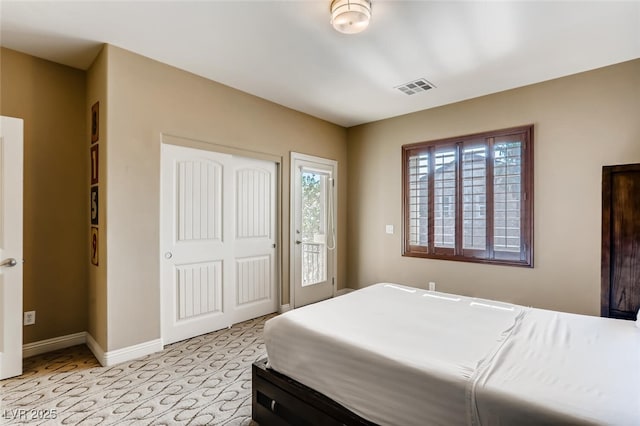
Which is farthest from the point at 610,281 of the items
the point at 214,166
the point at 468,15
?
the point at 214,166

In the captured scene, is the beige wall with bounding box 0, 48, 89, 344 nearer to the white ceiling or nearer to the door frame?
the white ceiling

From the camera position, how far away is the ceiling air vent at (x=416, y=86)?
3443 mm

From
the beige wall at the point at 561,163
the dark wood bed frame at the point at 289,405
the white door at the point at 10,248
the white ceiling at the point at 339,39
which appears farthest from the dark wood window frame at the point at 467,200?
the white door at the point at 10,248

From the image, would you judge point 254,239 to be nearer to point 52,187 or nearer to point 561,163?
point 52,187

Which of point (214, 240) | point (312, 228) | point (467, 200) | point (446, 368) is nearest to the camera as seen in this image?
point (446, 368)

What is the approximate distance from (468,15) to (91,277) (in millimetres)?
4072

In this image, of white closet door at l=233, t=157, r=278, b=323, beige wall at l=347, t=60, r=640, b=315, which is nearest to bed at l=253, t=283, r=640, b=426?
beige wall at l=347, t=60, r=640, b=315

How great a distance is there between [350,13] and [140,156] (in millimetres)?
2220

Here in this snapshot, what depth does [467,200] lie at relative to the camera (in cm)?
390

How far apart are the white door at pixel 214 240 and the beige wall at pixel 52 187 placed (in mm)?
906

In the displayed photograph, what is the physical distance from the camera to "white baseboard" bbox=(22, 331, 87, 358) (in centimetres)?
289

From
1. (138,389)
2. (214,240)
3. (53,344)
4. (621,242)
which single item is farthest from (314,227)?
(621,242)

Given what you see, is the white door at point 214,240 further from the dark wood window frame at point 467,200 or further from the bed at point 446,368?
the dark wood window frame at point 467,200

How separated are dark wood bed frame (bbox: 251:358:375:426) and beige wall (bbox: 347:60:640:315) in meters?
2.91
